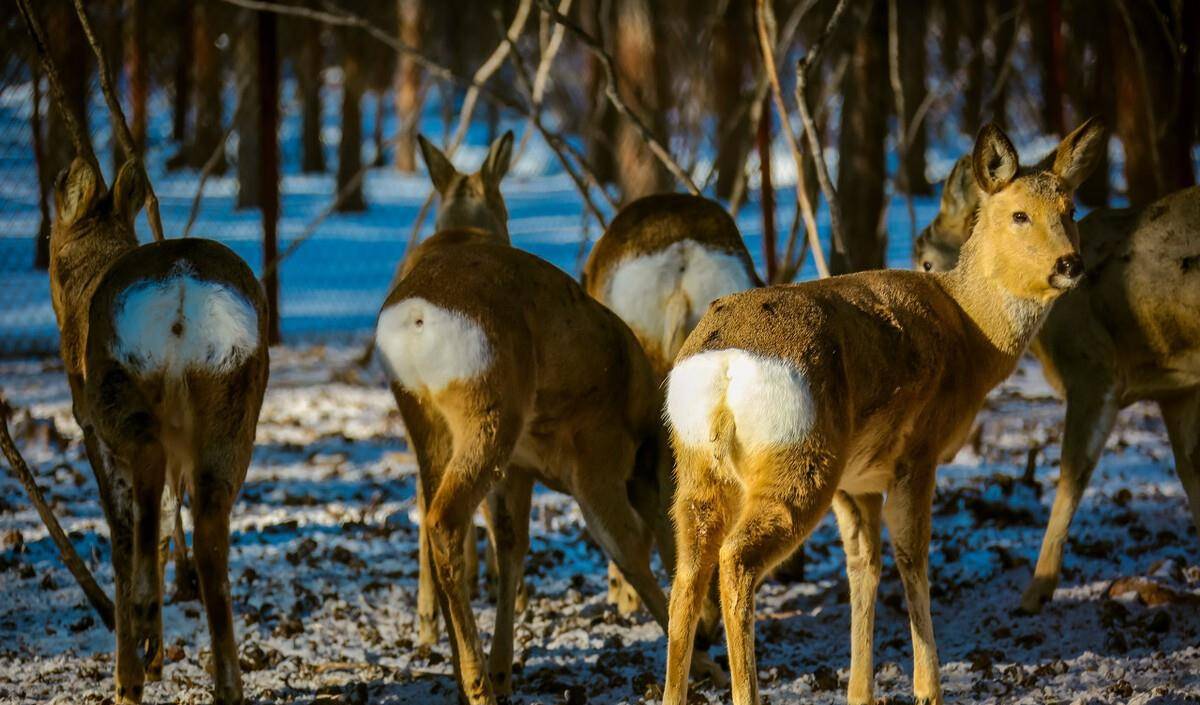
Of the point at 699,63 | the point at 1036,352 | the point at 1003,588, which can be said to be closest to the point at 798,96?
the point at 1036,352

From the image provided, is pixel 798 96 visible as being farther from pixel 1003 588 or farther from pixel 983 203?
pixel 1003 588

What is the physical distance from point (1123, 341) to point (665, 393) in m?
2.71

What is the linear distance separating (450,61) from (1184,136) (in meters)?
28.7

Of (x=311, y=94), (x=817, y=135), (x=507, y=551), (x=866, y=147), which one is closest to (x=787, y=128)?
(x=817, y=135)

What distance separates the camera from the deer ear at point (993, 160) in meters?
5.12

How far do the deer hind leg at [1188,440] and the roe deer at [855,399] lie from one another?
6.19 feet

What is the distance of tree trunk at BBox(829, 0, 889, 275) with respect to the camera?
10.2 meters

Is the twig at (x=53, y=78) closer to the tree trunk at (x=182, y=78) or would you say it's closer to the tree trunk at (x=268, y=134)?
the tree trunk at (x=268, y=134)

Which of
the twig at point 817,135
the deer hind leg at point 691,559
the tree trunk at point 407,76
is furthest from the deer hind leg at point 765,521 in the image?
the tree trunk at point 407,76

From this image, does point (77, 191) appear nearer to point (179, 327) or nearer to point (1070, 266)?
point (179, 327)

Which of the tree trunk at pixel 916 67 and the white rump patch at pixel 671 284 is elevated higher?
the tree trunk at pixel 916 67

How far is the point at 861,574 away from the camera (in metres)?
5.28

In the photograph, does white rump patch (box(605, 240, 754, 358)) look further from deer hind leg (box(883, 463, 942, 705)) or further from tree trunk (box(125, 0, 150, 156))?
tree trunk (box(125, 0, 150, 156))

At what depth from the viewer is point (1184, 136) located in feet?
29.0
